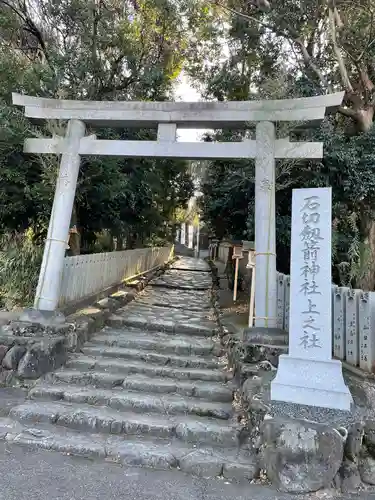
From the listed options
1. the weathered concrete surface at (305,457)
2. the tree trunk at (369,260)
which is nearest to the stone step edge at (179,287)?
the tree trunk at (369,260)

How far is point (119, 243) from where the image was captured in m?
16.1

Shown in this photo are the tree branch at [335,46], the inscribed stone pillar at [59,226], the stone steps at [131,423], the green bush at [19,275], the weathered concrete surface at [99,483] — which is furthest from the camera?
the tree branch at [335,46]

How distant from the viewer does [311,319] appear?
4270 mm

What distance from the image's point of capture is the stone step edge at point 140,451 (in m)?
3.87

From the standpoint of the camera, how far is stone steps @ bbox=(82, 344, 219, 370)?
20.2 feet

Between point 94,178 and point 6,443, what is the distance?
242 inches

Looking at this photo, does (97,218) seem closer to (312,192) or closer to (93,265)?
(93,265)

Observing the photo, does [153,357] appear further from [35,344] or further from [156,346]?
[35,344]

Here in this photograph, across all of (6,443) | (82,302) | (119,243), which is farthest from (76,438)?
(119,243)

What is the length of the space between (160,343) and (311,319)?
127 inches

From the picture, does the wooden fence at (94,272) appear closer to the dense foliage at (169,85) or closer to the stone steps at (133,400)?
the dense foliage at (169,85)

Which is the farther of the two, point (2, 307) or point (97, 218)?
point (97, 218)

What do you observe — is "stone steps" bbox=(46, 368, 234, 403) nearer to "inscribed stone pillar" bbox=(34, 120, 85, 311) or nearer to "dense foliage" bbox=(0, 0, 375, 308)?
"inscribed stone pillar" bbox=(34, 120, 85, 311)

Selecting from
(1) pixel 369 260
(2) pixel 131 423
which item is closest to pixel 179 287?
(1) pixel 369 260
